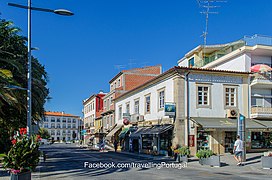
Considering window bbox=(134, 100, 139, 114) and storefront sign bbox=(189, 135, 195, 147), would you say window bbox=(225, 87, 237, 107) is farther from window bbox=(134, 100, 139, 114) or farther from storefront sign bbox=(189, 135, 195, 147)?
window bbox=(134, 100, 139, 114)

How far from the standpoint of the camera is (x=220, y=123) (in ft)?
82.9


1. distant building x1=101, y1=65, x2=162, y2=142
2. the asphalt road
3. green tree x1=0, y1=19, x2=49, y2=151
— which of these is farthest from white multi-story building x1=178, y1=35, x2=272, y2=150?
green tree x1=0, y1=19, x2=49, y2=151

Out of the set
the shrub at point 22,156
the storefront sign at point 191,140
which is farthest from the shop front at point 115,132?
the shrub at point 22,156

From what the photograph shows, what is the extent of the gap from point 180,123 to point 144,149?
821cm

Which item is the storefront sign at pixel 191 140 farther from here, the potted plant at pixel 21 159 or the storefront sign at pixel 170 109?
the potted plant at pixel 21 159

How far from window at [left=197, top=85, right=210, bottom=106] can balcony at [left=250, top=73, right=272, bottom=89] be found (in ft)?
13.9

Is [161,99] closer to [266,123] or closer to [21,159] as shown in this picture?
[266,123]

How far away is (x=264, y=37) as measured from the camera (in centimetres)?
3041

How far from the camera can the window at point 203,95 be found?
2666 centimetres

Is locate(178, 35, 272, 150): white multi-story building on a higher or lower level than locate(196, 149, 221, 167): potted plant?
higher

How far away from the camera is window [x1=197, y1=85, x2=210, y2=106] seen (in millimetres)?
26656

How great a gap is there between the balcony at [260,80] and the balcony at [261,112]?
204cm

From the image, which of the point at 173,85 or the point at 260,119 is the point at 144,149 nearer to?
the point at 173,85

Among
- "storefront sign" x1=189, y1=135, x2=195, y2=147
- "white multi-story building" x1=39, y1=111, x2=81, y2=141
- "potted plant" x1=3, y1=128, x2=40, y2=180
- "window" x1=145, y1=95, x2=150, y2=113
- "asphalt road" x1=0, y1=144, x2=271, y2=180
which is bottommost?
"white multi-story building" x1=39, y1=111, x2=81, y2=141
